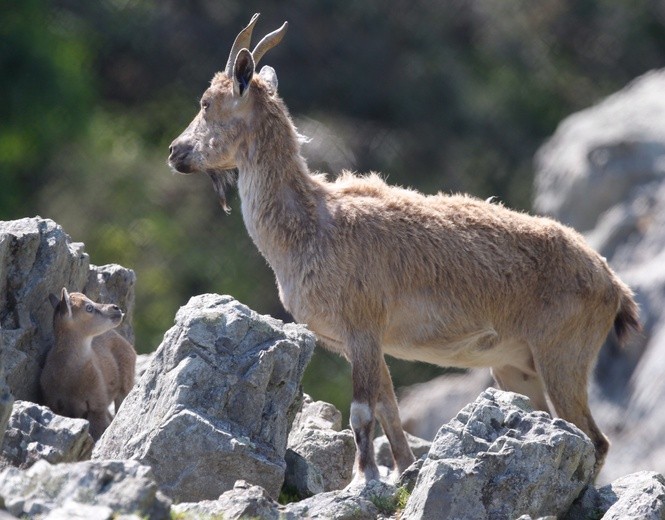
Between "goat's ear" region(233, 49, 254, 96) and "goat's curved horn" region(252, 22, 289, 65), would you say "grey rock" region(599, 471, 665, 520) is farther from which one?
"goat's curved horn" region(252, 22, 289, 65)

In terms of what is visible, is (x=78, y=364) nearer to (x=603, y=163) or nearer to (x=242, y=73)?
(x=242, y=73)

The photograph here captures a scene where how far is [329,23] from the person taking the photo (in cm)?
2986

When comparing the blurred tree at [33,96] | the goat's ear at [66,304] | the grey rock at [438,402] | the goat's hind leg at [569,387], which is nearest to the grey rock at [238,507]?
the goat's ear at [66,304]

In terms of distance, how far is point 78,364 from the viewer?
954 centimetres

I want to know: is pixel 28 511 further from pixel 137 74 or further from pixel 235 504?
pixel 137 74

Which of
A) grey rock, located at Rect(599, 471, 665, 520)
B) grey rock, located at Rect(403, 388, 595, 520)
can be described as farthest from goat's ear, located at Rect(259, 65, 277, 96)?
grey rock, located at Rect(599, 471, 665, 520)

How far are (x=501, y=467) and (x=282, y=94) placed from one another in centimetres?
2041

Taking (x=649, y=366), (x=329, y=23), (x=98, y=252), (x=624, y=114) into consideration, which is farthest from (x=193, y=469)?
(x=329, y=23)

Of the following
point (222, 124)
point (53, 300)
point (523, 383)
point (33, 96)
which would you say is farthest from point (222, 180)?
point (33, 96)

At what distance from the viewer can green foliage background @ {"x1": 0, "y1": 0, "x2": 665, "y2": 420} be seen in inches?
1027

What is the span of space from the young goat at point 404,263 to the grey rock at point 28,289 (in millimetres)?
991

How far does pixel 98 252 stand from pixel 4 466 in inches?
701

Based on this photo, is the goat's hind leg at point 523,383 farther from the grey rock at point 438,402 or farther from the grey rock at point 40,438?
the grey rock at point 438,402

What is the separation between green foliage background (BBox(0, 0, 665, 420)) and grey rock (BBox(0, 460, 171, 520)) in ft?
57.6
